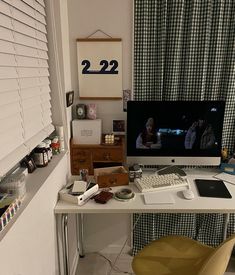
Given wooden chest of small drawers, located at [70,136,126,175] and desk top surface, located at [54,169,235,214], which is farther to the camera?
wooden chest of small drawers, located at [70,136,126,175]

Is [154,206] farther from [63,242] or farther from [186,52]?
[186,52]

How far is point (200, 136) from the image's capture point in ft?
6.15

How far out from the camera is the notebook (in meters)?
1.66

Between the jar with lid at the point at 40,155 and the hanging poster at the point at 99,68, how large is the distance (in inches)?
26.1

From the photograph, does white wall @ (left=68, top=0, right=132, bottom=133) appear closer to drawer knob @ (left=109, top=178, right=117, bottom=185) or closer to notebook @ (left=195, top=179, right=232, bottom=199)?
drawer knob @ (left=109, top=178, right=117, bottom=185)

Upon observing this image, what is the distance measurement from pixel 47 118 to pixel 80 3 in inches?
33.8

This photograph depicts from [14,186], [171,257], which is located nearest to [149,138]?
[171,257]

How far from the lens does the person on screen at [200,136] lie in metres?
1.86

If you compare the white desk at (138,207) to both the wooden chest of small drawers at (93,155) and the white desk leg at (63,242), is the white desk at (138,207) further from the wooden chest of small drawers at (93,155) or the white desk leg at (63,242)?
the wooden chest of small drawers at (93,155)

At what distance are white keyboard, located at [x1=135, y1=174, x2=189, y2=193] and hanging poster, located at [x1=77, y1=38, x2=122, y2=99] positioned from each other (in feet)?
2.13

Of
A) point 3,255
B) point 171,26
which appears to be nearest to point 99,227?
point 3,255

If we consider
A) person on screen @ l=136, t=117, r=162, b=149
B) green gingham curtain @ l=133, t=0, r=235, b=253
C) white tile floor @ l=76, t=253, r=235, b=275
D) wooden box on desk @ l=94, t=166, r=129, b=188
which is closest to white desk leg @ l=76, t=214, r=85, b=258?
white tile floor @ l=76, t=253, r=235, b=275

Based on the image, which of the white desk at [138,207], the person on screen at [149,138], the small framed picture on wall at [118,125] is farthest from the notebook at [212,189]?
the small framed picture on wall at [118,125]

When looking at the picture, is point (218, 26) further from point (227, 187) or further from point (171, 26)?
point (227, 187)
